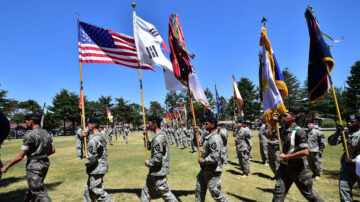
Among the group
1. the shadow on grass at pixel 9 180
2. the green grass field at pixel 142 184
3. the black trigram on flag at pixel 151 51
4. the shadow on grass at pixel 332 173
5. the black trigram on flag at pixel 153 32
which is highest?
the black trigram on flag at pixel 153 32

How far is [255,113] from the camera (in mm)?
75688

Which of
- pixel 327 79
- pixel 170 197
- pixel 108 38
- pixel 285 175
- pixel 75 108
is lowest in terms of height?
pixel 170 197

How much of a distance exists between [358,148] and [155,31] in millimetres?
6172

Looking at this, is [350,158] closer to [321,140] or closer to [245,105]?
[321,140]

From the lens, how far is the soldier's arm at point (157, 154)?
15.3 feet

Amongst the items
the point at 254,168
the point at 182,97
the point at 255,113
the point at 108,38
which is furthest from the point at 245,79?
the point at 108,38

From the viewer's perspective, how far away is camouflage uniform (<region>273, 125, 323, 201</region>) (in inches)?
161

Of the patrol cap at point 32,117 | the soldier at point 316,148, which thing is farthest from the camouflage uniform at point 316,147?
the patrol cap at point 32,117

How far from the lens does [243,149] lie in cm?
912

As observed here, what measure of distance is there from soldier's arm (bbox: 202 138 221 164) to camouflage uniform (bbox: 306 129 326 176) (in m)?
5.74

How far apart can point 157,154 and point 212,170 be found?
51.9 inches

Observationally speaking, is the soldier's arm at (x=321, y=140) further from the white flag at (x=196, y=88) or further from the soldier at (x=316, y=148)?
the white flag at (x=196, y=88)

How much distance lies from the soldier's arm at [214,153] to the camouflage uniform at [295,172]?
1.39m

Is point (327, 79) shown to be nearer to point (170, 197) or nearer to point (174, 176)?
point (170, 197)
